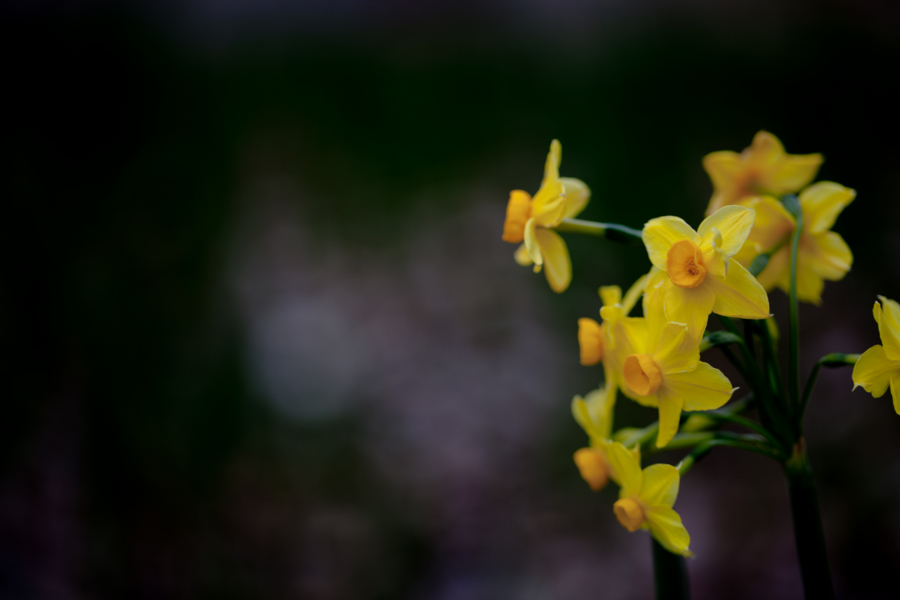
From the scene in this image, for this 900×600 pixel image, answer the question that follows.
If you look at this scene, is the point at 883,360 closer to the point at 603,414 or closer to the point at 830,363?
the point at 830,363

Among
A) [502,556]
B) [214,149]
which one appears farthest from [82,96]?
[502,556]

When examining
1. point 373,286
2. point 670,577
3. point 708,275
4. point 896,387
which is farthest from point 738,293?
point 373,286

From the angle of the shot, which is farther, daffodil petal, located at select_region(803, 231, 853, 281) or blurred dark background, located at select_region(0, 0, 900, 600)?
blurred dark background, located at select_region(0, 0, 900, 600)

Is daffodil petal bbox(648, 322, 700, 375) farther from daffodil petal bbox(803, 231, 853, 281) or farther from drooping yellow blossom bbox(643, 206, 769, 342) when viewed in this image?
daffodil petal bbox(803, 231, 853, 281)

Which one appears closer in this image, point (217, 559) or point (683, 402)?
point (683, 402)

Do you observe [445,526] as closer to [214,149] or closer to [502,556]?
[502,556]

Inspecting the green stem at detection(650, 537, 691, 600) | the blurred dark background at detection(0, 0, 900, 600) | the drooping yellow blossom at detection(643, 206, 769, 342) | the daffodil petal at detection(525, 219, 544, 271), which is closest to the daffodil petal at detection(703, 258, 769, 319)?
the drooping yellow blossom at detection(643, 206, 769, 342)
